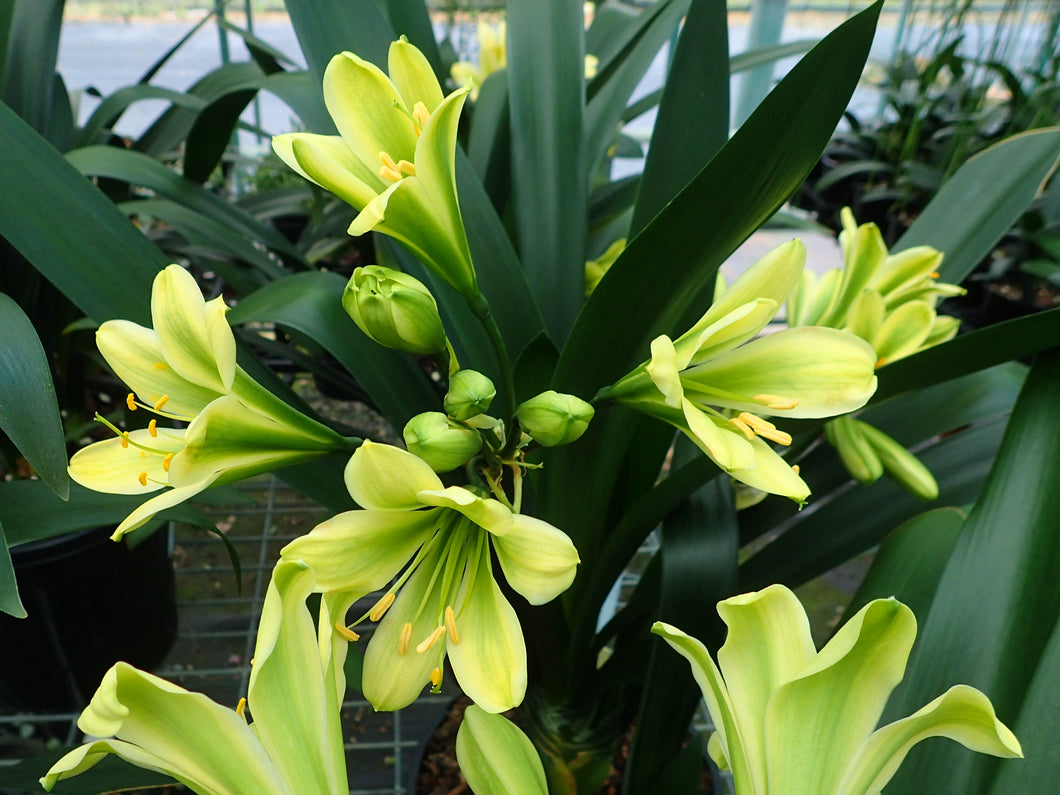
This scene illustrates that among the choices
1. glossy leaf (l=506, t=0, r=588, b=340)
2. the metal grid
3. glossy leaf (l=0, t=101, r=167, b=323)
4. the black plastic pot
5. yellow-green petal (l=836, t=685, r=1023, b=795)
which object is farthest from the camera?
the metal grid

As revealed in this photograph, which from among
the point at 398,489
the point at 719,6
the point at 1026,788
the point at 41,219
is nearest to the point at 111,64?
the point at 41,219

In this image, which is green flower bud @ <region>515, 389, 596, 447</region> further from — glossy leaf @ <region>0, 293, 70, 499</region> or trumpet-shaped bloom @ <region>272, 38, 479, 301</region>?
glossy leaf @ <region>0, 293, 70, 499</region>

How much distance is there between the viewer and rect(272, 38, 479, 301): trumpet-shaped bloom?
0.40 meters

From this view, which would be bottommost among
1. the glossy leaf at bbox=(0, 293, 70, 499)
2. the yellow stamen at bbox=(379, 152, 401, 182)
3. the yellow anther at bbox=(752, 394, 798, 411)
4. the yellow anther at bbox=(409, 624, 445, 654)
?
the yellow anther at bbox=(409, 624, 445, 654)

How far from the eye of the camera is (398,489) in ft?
1.11

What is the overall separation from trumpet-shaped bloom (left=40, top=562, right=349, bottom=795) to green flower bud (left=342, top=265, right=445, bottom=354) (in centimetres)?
15

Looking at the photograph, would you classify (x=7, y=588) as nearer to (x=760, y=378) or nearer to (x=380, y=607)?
(x=380, y=607)

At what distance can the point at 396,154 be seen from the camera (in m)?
0.44

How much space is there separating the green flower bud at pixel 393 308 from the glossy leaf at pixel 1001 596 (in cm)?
31

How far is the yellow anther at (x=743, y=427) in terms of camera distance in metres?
0.40

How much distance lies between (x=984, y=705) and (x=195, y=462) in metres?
0.32

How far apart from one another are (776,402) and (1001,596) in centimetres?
17

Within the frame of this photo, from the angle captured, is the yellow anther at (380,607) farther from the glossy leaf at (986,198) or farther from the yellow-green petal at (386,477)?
the glossy leaf at (986,198)

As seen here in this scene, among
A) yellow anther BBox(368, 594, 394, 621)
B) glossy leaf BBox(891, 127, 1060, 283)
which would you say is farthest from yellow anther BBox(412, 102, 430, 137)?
glossy leaf BBox(891, 127, 1060, 283)
